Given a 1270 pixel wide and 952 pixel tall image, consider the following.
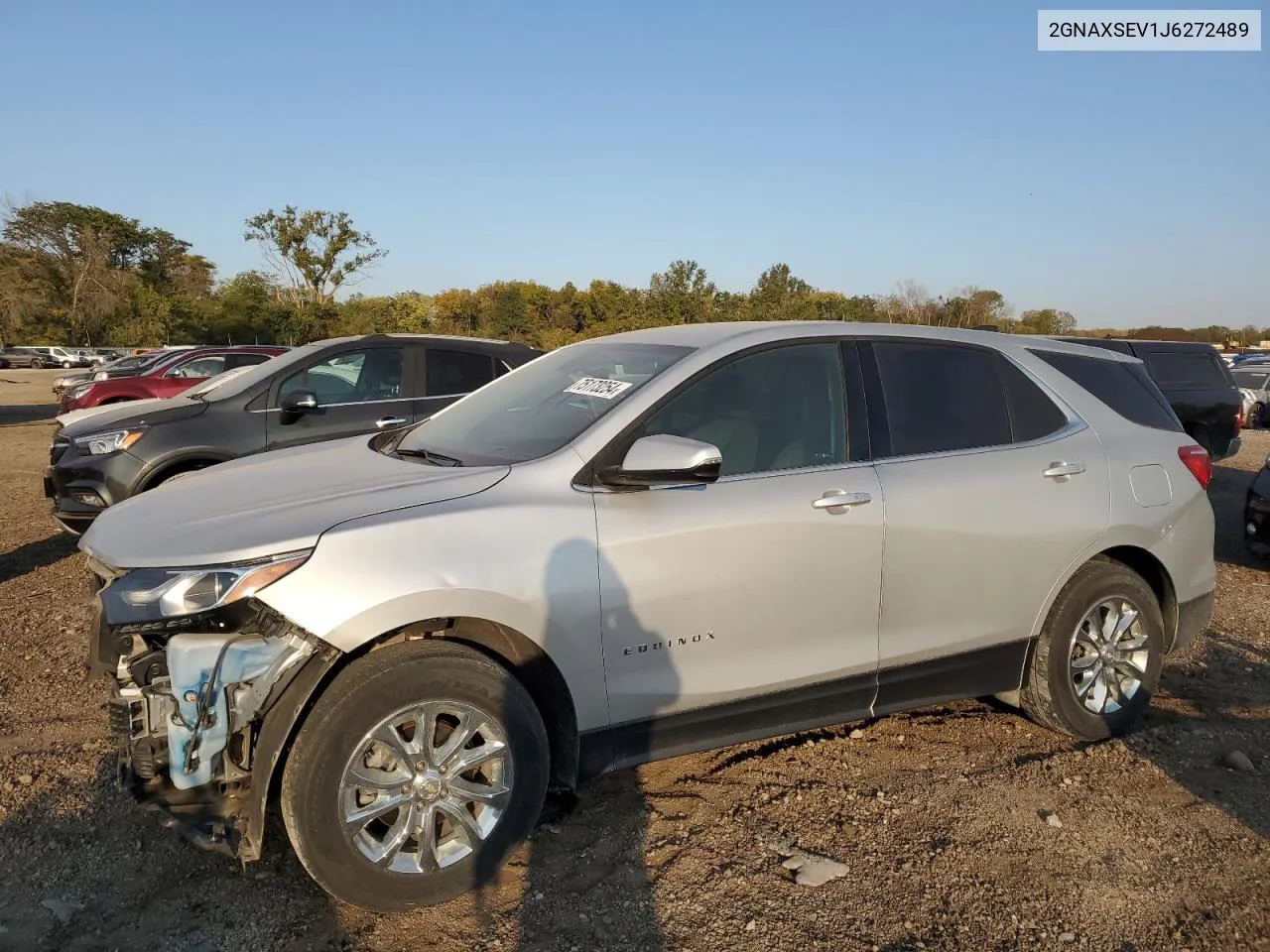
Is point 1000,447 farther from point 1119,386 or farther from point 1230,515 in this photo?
point 1230,515

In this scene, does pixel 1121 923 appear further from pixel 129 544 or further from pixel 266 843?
pixel 129 544

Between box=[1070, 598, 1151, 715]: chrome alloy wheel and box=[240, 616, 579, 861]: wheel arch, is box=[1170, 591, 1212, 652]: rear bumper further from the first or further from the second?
box=[240, 616, 579, 861]: wheel arch

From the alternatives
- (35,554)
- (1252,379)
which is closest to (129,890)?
(35,554)

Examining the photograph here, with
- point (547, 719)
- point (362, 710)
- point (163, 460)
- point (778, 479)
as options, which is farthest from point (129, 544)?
point (163, 460)

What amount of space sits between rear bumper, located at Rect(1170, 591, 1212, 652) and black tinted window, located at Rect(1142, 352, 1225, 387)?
7828 mm

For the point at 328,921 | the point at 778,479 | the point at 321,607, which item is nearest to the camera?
the point at 321,607

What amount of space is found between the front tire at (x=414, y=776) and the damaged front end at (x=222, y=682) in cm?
9

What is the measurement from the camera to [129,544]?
269 cm

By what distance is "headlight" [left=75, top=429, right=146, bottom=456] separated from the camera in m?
6.22

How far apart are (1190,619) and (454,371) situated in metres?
5.48

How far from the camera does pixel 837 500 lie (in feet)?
10.6

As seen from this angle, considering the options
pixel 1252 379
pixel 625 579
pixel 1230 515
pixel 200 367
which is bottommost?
pixel 1230 515

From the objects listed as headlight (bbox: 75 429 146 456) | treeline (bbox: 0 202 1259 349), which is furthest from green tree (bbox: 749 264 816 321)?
headlight (bbox: 75 429 146 456)

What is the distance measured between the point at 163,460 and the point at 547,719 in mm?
4676
